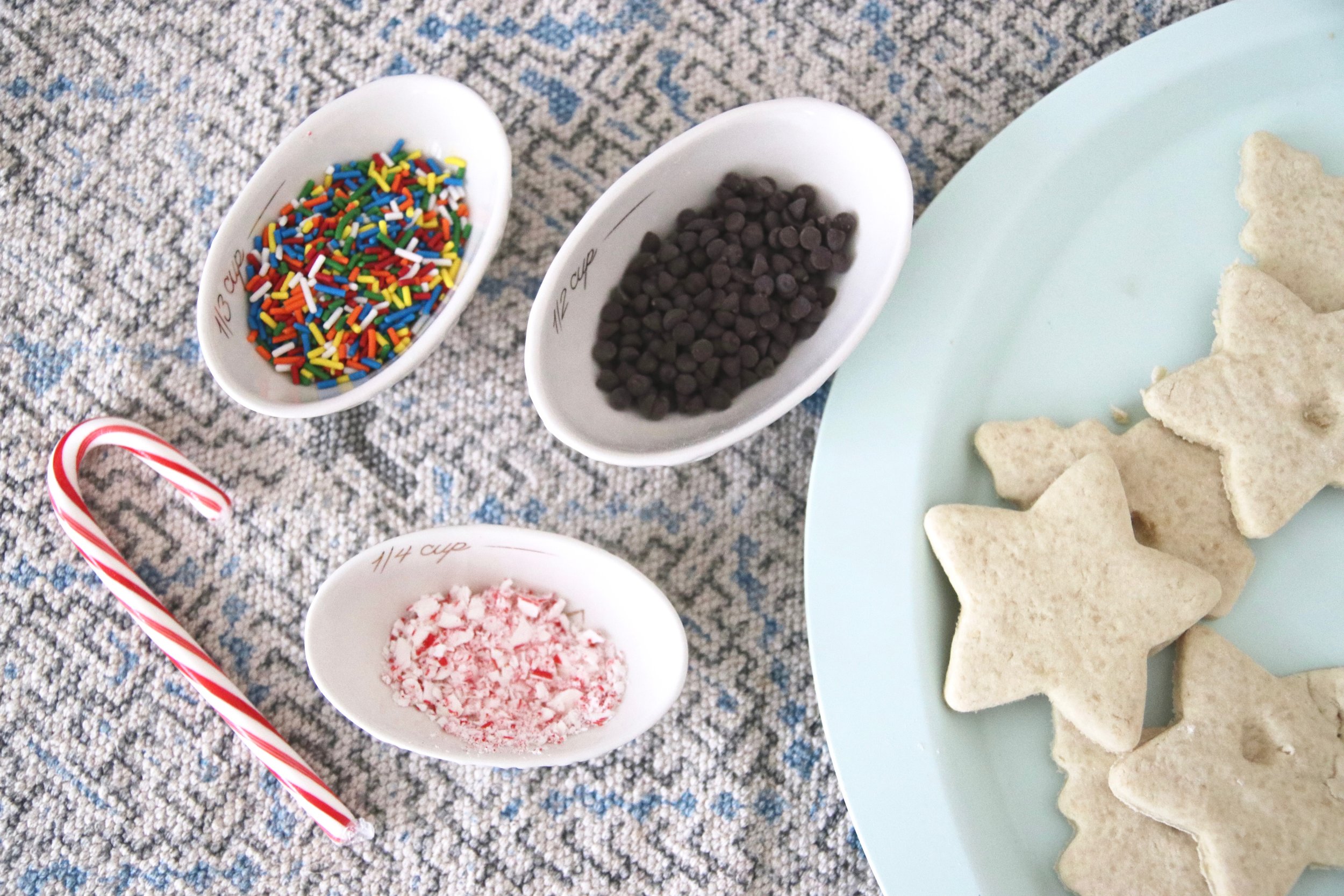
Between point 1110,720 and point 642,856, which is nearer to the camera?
point 1110,720

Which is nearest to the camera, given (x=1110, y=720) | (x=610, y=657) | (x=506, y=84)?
(x=1110, y=720)

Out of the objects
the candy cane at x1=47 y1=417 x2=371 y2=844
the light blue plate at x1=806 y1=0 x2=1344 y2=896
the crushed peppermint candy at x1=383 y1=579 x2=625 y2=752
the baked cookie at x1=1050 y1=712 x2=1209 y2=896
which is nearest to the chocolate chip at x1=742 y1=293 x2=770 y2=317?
the light blue plate at x1=806 y1=0 x2=1344 y2=896

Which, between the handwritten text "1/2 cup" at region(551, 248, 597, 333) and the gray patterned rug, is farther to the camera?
the gray patterned rug

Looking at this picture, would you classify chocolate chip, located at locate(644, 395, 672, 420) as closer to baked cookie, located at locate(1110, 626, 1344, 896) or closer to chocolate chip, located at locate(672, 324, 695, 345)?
chocolate chip, located at locate(672, 324, 695, 345)

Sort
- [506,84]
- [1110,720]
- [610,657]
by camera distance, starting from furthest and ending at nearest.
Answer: [506,84] → [610,657] → [1110,720]

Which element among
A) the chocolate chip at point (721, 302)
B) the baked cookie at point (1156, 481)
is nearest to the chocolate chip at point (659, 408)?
the chocolate chip at point (721, 302)

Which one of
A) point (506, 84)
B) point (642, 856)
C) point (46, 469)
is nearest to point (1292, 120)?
point (506, 84)

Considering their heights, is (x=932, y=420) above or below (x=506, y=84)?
below

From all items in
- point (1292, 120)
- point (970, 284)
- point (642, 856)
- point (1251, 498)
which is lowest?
point (642, 856)

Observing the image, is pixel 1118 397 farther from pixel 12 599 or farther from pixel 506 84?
pixel 12 599
